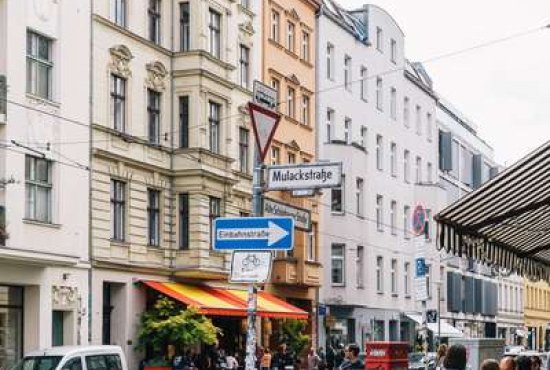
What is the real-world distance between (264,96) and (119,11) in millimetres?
25037

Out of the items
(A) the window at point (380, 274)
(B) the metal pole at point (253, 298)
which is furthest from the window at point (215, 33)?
(B) the metal pole at point (253, 298)

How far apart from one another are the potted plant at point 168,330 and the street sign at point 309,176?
23.5m

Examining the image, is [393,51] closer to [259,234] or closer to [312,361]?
[312,361]

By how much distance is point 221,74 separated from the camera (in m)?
42.8

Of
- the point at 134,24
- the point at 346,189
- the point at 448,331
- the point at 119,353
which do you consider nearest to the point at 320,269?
the point at 346,189

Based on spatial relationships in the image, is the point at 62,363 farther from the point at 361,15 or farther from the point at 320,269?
the point at 361,15

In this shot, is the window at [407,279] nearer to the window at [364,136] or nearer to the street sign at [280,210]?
the window at [364,136]

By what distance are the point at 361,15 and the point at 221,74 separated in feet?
74.1

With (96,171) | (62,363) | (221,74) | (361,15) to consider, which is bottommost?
(62,363)

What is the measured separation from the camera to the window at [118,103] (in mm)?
37781

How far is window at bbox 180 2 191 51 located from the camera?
136ft

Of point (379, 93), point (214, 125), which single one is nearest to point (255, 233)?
point (214, 125)

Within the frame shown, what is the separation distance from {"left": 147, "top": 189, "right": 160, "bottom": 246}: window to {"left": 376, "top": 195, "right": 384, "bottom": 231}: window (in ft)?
76.2

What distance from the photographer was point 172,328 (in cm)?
3750
